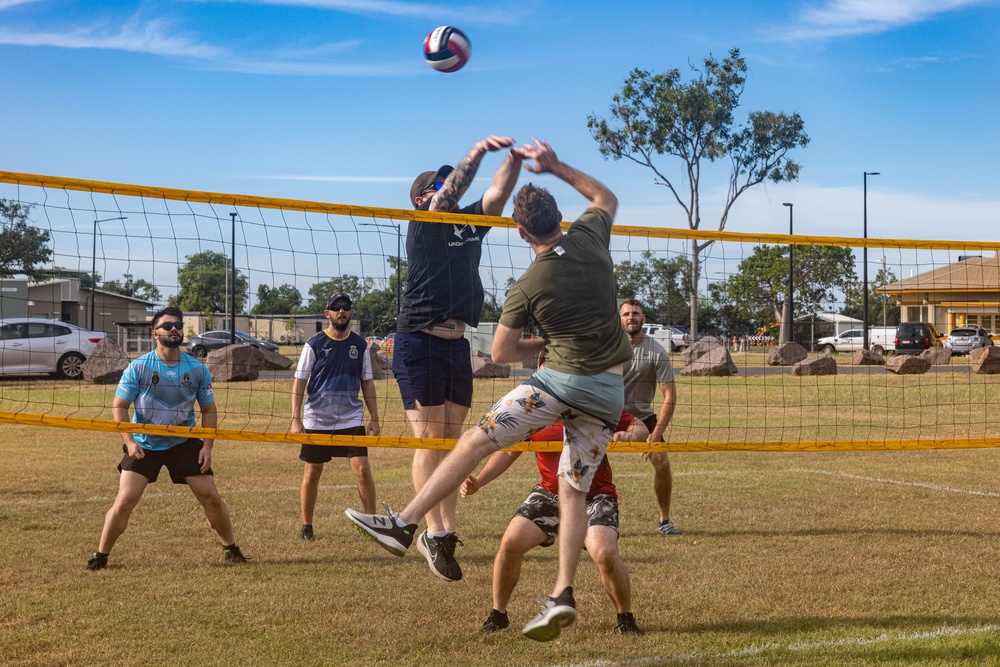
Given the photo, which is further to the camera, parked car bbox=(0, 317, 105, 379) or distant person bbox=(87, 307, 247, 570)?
parked car bbox=(0, 317, 105, 379)

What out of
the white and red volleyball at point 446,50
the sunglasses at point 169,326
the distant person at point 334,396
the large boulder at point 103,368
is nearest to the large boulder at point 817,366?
the large boulder at point 103,368

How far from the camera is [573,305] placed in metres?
4.57

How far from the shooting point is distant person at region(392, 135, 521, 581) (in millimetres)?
5918

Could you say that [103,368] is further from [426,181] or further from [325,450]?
[426,181]

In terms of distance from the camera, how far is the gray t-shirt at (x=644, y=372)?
305 inches

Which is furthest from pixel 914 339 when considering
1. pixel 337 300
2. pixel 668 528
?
pixel 337 300

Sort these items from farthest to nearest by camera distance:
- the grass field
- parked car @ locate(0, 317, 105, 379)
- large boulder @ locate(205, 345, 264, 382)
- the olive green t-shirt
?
parked car @ locate(0, 317, 105, 379)
large boulder @ locate(205, 345, 264, 382)
the grass field
the olive green t-shirt

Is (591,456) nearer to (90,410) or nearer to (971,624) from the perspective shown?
(971,624)

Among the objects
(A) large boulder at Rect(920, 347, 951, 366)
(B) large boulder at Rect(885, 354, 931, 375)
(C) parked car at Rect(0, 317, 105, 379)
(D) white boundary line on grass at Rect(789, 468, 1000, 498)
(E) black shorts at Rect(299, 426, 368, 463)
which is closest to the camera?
(E) black shorts at Rect(299, 426, 368, 463)

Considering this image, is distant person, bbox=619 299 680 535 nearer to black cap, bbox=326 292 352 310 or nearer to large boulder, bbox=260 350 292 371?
black cap, bbox=326 292 352 310

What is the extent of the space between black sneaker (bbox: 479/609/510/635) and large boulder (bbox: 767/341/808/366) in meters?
21.7

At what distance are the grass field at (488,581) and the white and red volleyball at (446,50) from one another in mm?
3355

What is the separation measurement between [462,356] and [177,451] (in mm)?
2208

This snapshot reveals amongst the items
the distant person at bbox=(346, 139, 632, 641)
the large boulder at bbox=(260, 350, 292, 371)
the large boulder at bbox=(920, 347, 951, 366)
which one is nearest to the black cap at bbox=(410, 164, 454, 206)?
the distant person at bbox=(346, 139, 632, 641)
